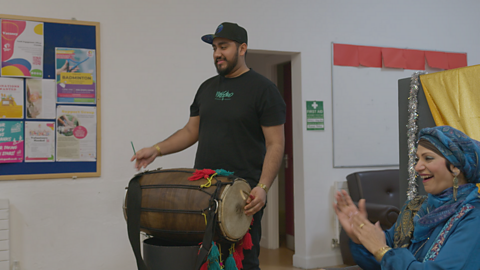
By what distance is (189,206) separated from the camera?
2.03m

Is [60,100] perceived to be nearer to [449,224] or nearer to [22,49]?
[22,49]

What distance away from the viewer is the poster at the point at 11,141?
3.40m

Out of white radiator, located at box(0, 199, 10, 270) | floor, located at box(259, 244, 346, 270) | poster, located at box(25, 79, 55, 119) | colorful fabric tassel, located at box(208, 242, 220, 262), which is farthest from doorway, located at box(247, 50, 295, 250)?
colorful fabric tassel, located at box(208, 242, 220, 262)

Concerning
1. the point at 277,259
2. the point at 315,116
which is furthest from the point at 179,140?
the point at 277,259

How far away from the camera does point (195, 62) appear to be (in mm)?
3992

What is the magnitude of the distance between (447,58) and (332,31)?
4.70 feet

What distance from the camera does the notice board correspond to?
3461 mm

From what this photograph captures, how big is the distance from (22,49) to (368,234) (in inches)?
117

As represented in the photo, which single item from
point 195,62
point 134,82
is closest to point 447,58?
point 195,62

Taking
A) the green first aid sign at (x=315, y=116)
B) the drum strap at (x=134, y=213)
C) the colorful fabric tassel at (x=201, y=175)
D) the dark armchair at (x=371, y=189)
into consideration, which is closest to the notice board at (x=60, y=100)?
the drum strap at (x=134, y=213)

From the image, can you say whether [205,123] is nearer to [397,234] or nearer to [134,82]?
[397,234]

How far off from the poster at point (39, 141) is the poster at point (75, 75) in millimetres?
242

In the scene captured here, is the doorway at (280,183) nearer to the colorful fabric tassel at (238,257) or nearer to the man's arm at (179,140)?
the man's arm at (179,140)

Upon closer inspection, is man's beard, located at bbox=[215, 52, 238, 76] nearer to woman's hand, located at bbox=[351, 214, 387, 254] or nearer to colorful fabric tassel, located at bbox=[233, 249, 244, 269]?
colorful fabric tassel, located at bbox=[233, 249, 244, 269]
